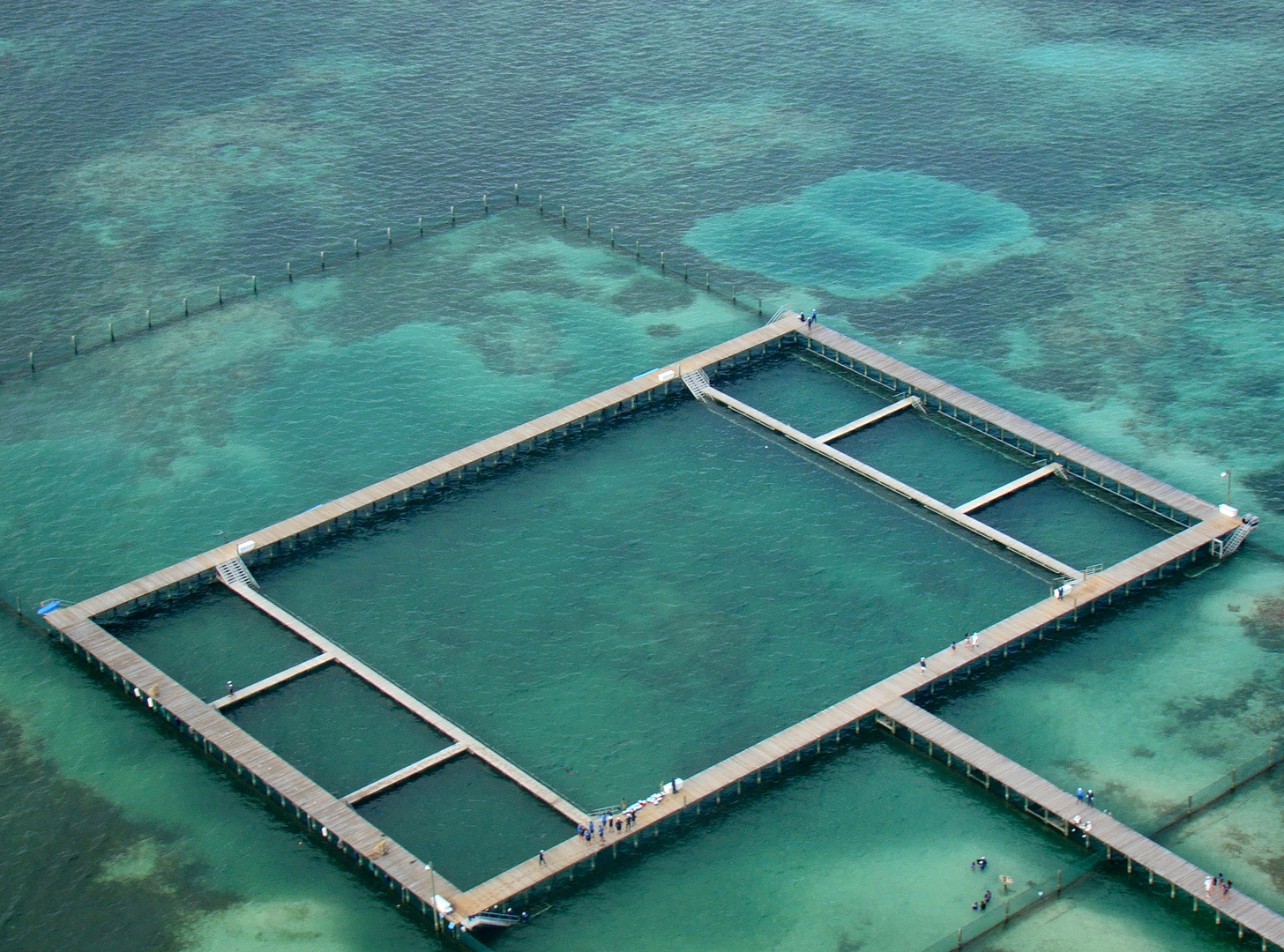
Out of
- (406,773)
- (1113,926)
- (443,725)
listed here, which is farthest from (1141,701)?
(406,773)

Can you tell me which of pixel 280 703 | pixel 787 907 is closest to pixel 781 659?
pixel 787 907

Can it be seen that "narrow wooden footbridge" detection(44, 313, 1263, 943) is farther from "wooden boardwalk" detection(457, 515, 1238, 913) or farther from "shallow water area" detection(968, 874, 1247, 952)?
"shallow water area" detection(968, 874, 1247, 952)

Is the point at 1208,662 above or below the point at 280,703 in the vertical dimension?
above

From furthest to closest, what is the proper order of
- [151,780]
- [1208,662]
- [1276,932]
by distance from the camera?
[1208,662] < [151,780] < [1276,932]

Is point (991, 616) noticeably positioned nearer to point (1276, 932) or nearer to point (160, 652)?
point (1276, 932)

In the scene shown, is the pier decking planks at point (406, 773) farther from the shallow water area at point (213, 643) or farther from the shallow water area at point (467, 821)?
the shallow water area at point (213, 643)

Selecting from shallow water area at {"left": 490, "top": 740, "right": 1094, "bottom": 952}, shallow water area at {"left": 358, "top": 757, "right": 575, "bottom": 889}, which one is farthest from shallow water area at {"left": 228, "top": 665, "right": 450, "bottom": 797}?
shallow water area at {"left": 490, "top": 740, "right": 1094, "bottom": 952}

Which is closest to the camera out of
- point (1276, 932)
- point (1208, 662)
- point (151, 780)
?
point (1276, 932)

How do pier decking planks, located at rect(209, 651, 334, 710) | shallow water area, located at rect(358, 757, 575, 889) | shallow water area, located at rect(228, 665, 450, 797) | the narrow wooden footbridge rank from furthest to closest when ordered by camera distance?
pier decking planks, located at rect(209, 651, 334, 710)
shallow water area, located at rect(228, 665, 450, 797)
shallow water area, located at rect(358, 757, 575, 889)
the narrow wooden footbridge

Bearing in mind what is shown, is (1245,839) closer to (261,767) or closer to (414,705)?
(414,705)
